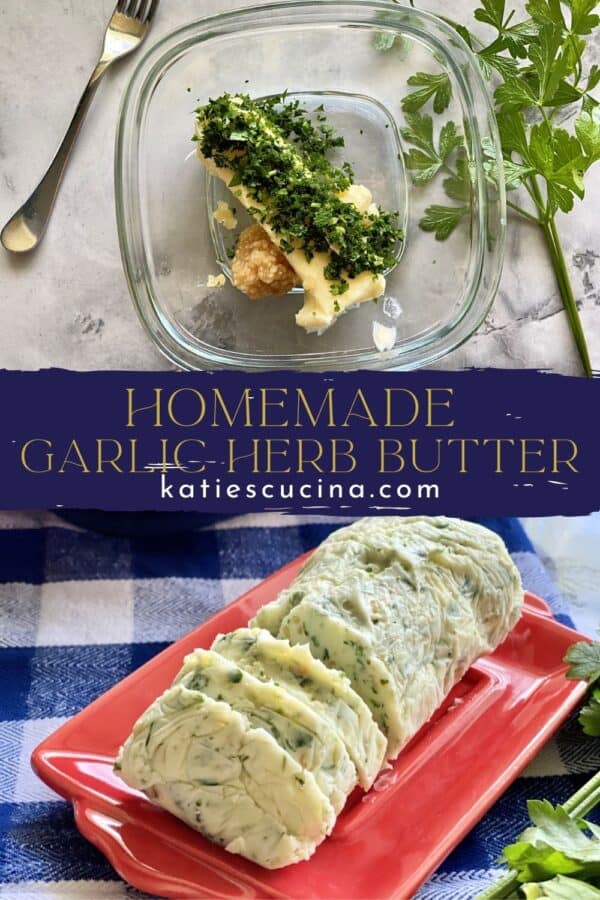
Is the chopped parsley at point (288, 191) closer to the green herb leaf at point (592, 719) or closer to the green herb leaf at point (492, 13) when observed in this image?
the green herb leaf at point (492, 13)

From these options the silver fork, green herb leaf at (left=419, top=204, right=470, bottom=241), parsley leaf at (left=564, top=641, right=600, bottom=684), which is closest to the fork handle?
the silver fork

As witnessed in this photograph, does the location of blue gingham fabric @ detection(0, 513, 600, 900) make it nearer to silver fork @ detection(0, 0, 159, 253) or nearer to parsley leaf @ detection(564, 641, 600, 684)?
parsley leaf @ detection(564, 641, 600, 684)

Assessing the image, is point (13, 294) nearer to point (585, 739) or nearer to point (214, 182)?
point (214, 182)

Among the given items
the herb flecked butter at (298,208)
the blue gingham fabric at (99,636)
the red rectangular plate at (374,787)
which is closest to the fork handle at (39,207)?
the herb flecked butter at (298,208)

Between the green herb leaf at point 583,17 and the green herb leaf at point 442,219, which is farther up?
the green herb leaf at point 583,17

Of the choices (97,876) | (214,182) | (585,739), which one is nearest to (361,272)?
(214,182)

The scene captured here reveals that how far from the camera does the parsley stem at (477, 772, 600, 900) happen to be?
41.8 inches

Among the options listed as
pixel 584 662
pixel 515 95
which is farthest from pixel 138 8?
pixel 584 662

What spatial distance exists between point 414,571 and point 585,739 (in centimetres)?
33

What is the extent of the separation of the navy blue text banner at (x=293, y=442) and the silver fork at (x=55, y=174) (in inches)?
10.3

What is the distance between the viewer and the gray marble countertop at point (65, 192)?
1.75m

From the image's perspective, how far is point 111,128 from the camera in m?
1.78

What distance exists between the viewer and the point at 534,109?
1817 millimetres

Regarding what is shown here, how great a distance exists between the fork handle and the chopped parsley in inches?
9.5
